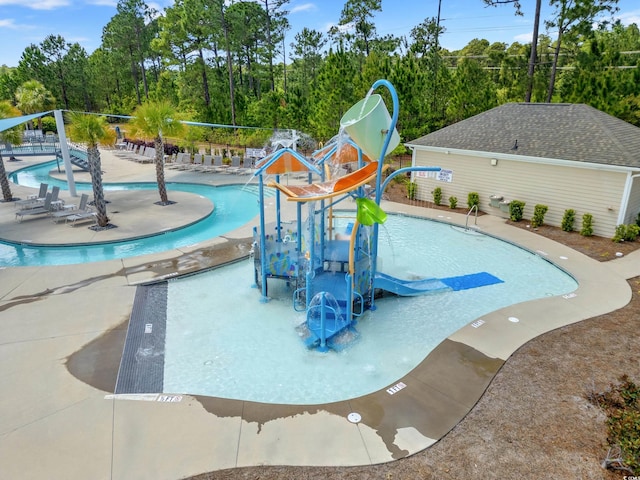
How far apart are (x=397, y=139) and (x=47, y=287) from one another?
9076mm

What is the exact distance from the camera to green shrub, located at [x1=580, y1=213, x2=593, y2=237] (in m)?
13.4

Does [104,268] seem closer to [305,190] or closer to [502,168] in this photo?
[305,190]

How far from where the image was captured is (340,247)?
965 centimetres

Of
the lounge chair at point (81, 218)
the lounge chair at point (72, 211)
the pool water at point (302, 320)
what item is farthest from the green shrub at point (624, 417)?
the lounge chair at point (72, 211)

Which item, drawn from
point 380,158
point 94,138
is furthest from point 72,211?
point 380,158

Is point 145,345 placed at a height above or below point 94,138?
below

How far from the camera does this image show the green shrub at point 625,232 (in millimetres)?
12820

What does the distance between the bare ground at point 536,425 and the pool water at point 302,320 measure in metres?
1.45

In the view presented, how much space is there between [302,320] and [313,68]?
1616 inches

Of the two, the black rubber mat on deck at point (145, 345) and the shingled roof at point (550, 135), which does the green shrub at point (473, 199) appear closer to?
the shingled roof at point (550, 135)

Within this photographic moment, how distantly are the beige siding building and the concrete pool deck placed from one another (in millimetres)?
4403

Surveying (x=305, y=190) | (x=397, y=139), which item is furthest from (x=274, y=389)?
(x=397, y=139)

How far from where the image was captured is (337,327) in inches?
310

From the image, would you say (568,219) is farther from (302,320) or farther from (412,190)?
(302,320)
